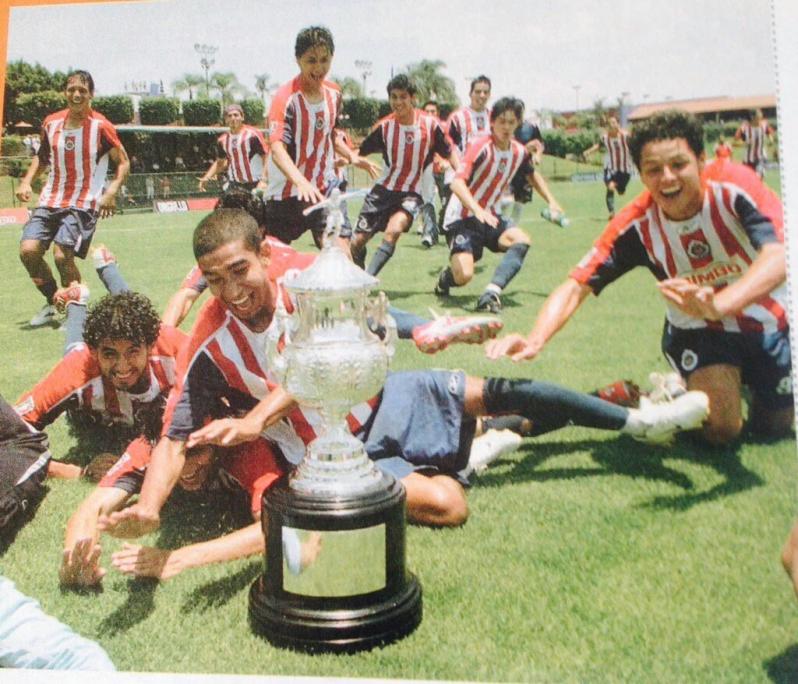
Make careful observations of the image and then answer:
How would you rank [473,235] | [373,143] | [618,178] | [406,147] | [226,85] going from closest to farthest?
[226,85], [618,178], [373,143], [406,147], [473,235]

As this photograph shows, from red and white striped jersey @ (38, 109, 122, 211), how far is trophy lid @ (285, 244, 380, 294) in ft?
3.93

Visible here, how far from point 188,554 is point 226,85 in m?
1.19

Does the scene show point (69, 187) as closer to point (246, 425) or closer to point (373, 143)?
point (373, 143)

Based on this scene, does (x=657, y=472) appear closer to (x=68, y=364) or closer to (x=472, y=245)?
(x=68, y=364)

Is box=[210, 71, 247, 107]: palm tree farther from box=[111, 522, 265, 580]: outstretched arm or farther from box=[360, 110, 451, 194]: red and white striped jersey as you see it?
box=[111, 522, 265, 580]: outstretched arm

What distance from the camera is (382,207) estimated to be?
3055 millimetres

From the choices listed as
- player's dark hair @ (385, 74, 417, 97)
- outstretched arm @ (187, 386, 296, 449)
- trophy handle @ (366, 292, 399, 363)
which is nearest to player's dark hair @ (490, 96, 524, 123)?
player's dark hair @ (385, 74, 417, 97)

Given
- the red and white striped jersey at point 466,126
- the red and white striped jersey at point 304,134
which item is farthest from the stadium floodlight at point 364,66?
the red and white striped jersey at point 466,126

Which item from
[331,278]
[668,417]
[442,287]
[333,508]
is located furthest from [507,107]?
[333,508]

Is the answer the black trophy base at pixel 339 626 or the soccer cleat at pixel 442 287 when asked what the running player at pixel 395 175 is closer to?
the soccer cleat at pixel 442 287

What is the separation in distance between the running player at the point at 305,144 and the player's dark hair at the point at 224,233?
63cm

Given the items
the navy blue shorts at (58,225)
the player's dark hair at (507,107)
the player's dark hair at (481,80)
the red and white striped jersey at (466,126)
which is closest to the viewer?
the player's dark hair at (481,80)

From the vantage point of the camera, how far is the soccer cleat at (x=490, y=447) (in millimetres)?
1742

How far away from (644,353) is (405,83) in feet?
3.45
